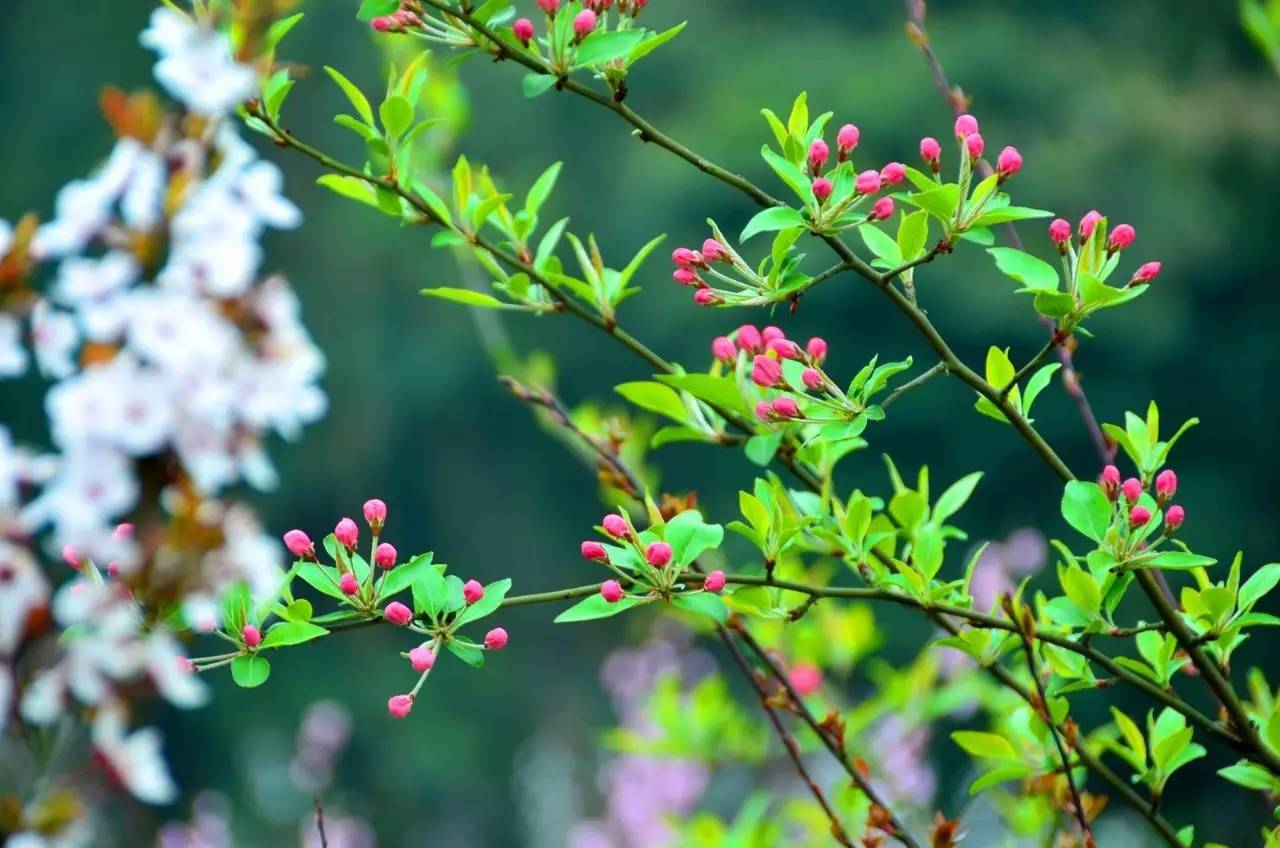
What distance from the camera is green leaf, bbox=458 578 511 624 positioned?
3.12 feet

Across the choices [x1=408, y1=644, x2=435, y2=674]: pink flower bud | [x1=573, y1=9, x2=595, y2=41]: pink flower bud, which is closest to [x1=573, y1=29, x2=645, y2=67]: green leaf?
[x1=573, y1=9, x2=595, y2=41]: pink flower bud

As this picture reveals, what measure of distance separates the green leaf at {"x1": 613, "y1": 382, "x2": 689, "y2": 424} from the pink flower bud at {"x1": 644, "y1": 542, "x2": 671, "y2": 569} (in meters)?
0.18

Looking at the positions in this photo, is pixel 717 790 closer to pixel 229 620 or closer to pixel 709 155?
pixel 709 155

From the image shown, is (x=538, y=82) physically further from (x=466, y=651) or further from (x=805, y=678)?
(x=805, y=678)

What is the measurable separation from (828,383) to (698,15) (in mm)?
12608

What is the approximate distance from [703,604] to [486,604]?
0.53ft

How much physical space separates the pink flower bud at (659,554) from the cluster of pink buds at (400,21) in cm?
47

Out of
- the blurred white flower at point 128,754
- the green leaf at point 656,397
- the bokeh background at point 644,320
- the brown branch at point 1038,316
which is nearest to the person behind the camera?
the blurred white flower at point 128,754

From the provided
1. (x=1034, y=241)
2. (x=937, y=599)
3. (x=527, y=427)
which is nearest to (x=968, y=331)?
(x=1034, y=241)

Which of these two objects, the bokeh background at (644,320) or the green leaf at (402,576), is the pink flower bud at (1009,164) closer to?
the green leaf at (402,576)

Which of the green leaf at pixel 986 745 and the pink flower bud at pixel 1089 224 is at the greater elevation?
the pink flower bud at pixel 1089 224

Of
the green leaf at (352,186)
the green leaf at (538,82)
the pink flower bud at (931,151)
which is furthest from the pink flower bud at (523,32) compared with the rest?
the pink flower bud at (931,151)

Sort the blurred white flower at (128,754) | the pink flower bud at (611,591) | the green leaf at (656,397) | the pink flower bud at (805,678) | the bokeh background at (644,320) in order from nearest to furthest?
the blurred white flower at (128,754) < the pink flower bud at (611,591) < the green leaf at (656,397) < the pink flower bud at (805,678) < the bokeh background at (644,320)

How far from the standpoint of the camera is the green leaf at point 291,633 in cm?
93
